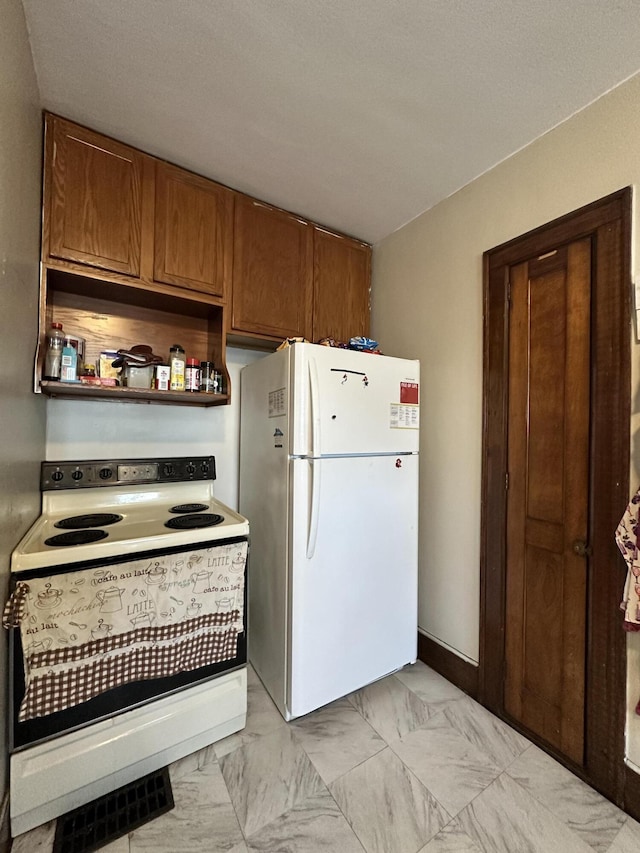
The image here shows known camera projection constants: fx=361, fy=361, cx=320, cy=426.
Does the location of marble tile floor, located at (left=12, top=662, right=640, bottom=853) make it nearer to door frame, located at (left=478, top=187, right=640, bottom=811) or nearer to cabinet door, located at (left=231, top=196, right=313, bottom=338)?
door frame, located at (left=478, top=187, right=640, bottom=811)

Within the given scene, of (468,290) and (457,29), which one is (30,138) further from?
(468,290)

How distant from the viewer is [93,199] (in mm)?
1501

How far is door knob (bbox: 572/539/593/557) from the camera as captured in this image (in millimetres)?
1352

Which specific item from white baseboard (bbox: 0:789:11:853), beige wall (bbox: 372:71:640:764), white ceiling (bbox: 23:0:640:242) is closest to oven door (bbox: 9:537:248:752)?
white baseboard (bbox: 0:789:11:853)

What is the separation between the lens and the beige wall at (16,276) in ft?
3.10

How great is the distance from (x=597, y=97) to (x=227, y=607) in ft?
7.80

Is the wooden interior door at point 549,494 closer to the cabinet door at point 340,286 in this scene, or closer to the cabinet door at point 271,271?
the cabinet door at point 340,286

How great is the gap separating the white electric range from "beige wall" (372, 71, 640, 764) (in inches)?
42.0

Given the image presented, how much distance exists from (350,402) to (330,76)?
1.18 m

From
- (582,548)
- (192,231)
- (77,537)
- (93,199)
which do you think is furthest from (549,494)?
(93,199)

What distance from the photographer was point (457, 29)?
3.67 ft

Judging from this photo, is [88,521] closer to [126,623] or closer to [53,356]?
[126,623]

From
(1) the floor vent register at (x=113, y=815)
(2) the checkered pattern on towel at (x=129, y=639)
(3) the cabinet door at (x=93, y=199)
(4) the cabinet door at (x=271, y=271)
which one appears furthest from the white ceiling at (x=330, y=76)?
(1) the floor vent register at (x=113, y=815)

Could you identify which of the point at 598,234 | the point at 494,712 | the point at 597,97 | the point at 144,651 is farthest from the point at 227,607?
the point at 597,97
